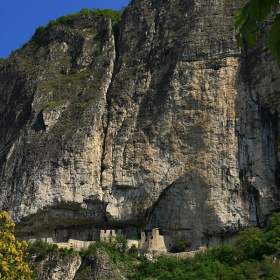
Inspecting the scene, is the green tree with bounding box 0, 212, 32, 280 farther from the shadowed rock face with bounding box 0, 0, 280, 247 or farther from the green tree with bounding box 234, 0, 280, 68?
the shadowed rock face with bounding box 0, 0, 280, 247

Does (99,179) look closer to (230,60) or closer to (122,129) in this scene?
(122,129)

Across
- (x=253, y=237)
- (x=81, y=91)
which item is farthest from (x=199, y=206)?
(x=81, y=91)

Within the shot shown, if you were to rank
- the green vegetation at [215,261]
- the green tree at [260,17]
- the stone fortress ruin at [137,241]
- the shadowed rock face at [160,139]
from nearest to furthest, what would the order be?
the green tree at [260,17], the green vegetation at [215,261], the stone fortress ruin at [137,241], the shadowed rock face at [160,139]

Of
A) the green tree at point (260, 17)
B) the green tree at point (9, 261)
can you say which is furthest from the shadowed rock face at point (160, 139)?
the green tree at point (260, 17)

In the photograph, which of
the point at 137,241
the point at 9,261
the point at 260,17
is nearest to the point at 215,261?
the point at 137,241

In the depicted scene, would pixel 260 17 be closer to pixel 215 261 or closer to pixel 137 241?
pixel 215 261

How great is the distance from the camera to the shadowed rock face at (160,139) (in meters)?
31.3

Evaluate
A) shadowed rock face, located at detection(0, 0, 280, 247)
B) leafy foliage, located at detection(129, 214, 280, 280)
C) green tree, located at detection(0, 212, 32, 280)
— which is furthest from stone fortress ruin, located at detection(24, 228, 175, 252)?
green tree, located at detection(0, 212, 32, 280)

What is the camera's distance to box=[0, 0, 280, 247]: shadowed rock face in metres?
31.3

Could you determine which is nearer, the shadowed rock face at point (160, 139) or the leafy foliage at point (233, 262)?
the leafy foliage at point (233, 262)

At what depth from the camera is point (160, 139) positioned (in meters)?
33.0

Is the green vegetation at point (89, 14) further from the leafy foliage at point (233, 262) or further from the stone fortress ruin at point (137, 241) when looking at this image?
the leafy foliage at point (233, 262)

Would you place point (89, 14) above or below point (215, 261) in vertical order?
above

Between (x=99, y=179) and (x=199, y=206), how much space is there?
247 inches
